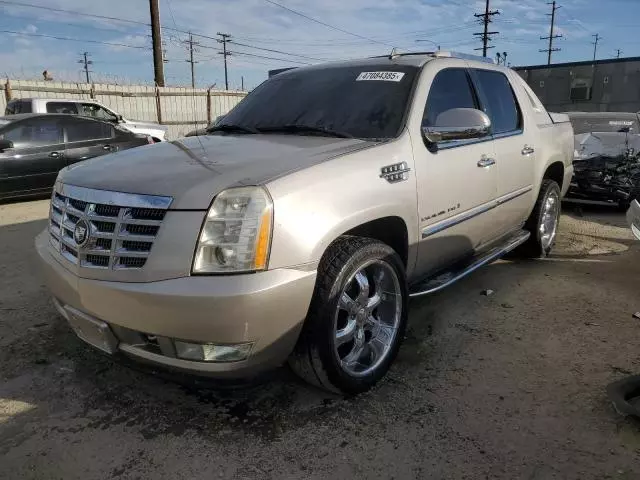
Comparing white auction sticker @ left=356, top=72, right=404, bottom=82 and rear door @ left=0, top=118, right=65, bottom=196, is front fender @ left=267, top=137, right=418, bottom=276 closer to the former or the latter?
white auction sticker @ left=356, top=72, right=404, bottom=82

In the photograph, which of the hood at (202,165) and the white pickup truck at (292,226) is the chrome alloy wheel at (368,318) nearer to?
the white pickup truck at (292,226)

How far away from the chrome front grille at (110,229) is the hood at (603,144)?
24.8 feet

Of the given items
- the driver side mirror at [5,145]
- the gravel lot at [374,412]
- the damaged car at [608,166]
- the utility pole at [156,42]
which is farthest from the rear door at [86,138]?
the utility pole at [156,42]

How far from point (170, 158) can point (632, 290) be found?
13.0ft

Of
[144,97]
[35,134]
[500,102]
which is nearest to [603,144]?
[500,102]

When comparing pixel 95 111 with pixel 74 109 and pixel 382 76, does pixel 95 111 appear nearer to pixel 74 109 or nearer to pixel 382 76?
pixel 74 109

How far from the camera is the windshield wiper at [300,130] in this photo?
329cm

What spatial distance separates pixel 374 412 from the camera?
2.77 m

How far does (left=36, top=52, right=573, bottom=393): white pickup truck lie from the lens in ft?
7.54

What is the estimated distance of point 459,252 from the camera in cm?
386

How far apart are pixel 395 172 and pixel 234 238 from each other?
1.12 meters

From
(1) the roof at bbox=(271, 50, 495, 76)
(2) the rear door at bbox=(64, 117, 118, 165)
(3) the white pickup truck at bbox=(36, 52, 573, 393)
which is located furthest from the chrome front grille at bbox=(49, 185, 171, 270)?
(2) the rear door at bbox=(64, 117, 118, 165)

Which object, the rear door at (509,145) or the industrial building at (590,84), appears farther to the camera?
the industrial building at (590,84)

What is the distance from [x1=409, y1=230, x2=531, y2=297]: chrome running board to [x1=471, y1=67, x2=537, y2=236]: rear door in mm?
165
